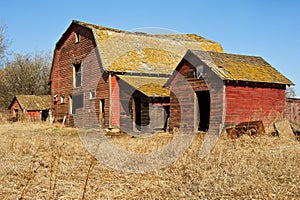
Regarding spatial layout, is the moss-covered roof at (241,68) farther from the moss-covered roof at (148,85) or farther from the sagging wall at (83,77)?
the sagging wall at (83,77)

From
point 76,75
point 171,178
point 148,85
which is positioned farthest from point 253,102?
point 76,75

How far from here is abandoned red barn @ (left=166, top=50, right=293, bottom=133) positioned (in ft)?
57.3

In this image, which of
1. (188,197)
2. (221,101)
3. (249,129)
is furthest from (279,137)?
(188,197)

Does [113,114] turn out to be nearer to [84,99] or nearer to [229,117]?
[84,99]

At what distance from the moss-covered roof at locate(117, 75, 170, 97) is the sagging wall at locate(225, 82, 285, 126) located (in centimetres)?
488

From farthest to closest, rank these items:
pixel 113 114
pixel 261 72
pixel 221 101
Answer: pixel 113 114, pixel 261 72, pixel 221 101

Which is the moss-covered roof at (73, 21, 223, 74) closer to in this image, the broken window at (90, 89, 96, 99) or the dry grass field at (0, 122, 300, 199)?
the broken window at (90, 89, 96, 99)

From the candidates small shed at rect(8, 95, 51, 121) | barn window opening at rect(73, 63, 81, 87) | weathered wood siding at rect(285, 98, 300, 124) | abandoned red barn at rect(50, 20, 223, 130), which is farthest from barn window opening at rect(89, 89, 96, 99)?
weathered wood siding at rect(285, 98, 300, 124)

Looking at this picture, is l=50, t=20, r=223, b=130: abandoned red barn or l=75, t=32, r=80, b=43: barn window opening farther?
l=75, t=32, r=80, b=43: barn window opening

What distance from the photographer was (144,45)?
26.3 meters

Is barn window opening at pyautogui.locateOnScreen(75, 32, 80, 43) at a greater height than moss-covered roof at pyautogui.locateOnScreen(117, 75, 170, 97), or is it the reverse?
barn window opening at pyautogui.locateOnScreen(75, 32, 80, 43)

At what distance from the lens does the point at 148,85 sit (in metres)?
22.1

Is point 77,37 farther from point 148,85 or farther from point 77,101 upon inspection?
point 148,85

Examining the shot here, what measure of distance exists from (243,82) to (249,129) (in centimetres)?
511
